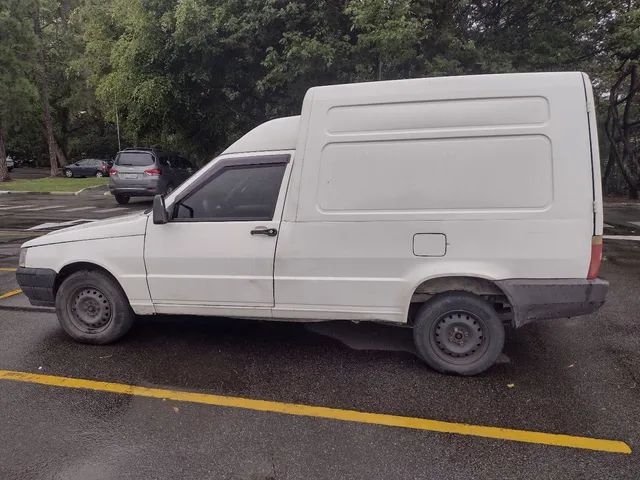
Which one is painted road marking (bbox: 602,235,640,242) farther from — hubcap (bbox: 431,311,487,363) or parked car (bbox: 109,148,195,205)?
parked car (bbox: 109,148,195,205)

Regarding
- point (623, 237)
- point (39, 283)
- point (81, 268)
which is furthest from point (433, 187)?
point (623, 237)

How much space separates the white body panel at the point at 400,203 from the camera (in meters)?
3.42

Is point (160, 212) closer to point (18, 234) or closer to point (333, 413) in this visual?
point (333, 413)

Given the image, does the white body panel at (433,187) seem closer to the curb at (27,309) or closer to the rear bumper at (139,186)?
the curb at (27,309)

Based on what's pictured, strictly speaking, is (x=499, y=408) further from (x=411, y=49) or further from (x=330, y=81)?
(x=330, y=81)

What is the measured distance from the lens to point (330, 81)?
14.2 metres

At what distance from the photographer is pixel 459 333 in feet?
12.4

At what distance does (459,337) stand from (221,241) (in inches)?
79.8

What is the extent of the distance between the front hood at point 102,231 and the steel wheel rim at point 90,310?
1.56 feet

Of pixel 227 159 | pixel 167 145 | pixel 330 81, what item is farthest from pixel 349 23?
pixel 227 159

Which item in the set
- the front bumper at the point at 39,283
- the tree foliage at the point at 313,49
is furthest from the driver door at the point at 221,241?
the tree foliage at the point at 313,49

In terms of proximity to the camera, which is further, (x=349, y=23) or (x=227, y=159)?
(x=349, y=23)

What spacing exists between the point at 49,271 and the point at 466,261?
3.54m

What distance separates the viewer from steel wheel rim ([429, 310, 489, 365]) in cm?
374
